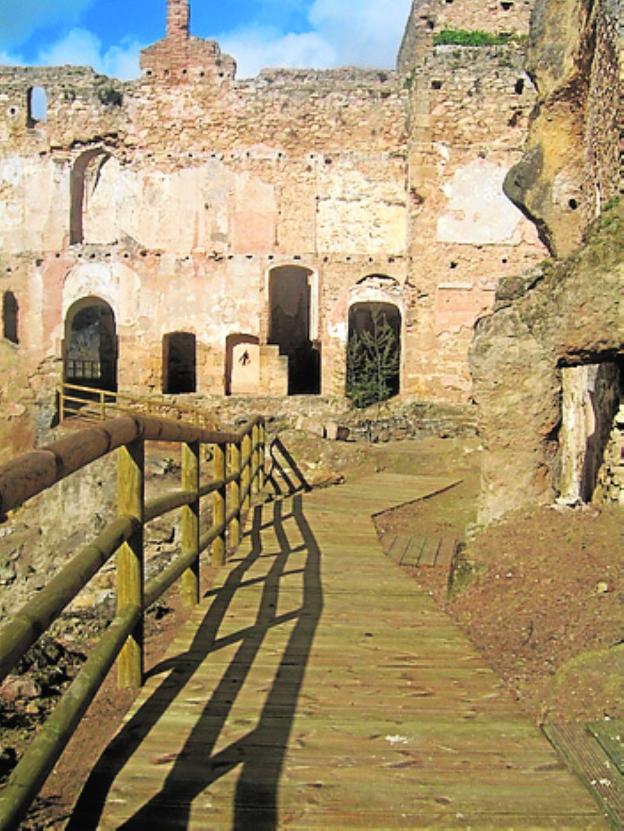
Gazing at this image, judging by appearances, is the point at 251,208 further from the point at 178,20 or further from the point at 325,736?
the point at 325,736

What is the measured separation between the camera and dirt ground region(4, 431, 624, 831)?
11.3ft

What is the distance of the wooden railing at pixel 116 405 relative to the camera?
1711 cm

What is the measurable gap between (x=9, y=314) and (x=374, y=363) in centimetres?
1040

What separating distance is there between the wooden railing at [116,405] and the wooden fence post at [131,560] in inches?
492

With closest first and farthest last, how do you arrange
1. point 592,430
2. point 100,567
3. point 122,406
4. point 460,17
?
point 100,567, point 592,430, point 122,406, point 460,17

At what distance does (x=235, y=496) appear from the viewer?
7.69m

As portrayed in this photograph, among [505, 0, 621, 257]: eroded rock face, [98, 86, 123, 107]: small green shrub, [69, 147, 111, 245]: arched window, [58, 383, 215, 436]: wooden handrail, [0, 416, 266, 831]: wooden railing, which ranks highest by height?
[98, 86, 123, 107]: small green shrub

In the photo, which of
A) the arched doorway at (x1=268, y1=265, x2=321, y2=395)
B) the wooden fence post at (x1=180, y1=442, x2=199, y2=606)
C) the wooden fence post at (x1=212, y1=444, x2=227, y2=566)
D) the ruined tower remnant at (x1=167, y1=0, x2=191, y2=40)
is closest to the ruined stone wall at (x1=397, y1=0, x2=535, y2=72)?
the ruined tower remnant at (x1=167, y1=0, x2=191, y2=40)

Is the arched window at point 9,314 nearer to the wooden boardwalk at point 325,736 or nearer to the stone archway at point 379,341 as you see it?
the stone archway at point 379,341

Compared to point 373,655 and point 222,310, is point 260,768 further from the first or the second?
point 222,310

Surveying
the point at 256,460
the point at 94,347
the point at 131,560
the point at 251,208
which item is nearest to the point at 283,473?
the point at 256,460

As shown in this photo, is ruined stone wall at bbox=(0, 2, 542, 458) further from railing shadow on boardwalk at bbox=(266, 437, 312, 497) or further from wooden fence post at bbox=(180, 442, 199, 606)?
wooden fence post at bbox=(180, 442, 199, 606)

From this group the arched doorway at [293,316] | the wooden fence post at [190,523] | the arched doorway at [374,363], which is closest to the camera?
the wooden fence post at [190,523]

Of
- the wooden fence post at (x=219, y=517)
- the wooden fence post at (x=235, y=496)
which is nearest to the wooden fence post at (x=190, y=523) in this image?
the wooden fence post at (x=219, y=517)
